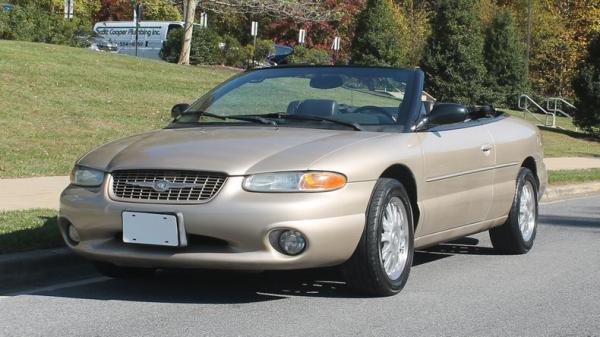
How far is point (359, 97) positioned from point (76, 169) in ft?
6.76

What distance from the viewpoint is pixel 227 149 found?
595 centimetres

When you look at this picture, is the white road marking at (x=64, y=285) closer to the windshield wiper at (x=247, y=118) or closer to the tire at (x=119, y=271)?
the tire at (x=119, y=271)

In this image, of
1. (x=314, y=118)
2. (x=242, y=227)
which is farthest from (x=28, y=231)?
(x=242, y=227)

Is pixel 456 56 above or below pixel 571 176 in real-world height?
above

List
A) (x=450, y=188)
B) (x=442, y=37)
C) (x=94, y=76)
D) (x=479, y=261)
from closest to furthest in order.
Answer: (x=450, y=188)
(x=479, y=261)
(x=94, y=76)
(x=442, y=37)

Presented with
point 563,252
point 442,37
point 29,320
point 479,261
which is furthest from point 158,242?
point 442,37

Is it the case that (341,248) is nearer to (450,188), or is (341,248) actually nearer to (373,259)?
(373,259)

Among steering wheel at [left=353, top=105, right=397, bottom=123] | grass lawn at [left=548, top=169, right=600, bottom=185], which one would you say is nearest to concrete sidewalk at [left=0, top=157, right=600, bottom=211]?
steering wheel at [left=353, top=105, right=397, bottom=123]

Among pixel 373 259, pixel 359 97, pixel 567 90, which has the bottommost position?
pixel 567 90

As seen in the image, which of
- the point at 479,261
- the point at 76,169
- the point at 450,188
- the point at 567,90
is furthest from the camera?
the point at 567,90

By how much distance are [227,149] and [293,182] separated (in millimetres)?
526

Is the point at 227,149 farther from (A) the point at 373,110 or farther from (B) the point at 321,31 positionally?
(B) the point at 321,31

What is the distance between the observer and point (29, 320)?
5598mm

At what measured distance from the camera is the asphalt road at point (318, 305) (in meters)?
5.45
